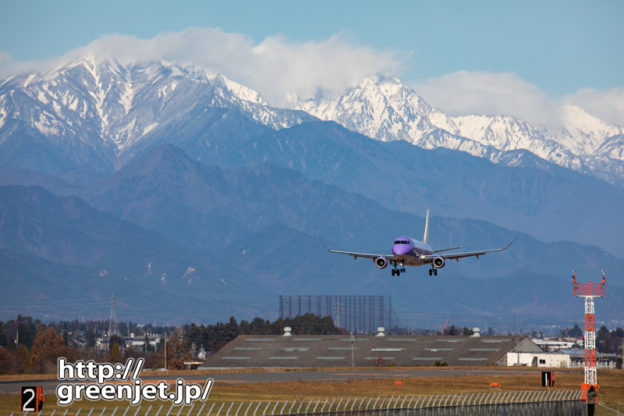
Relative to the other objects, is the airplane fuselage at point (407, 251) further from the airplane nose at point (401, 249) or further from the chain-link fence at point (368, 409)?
the chain-link fence at point (368, 409)

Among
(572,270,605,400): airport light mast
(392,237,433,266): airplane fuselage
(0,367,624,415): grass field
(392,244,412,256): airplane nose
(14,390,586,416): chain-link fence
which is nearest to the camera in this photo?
(14,390,586,416): chain-link fence

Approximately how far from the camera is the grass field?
116875 millimetres

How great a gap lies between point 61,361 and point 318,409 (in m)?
25.4

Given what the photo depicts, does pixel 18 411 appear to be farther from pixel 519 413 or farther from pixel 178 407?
pixel 519 413

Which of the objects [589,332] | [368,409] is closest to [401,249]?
[589,332]

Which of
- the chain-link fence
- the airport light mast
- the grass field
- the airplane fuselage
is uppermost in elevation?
the airplane fuselage

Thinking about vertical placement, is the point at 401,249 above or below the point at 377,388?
above

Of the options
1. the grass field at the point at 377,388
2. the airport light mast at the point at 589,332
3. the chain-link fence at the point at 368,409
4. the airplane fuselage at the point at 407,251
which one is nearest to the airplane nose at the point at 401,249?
the airplane fuselage at the point at 407,251

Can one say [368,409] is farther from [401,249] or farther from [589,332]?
[589,332]

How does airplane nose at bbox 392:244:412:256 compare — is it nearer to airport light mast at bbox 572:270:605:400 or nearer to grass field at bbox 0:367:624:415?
grass field at bbox 0:367:624:415

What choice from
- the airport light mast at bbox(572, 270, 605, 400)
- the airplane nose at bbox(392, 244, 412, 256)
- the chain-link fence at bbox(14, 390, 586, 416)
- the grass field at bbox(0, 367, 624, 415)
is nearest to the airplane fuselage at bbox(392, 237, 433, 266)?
the airplane nose at bbox(392, 244, 412, 256)

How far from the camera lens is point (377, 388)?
142750mm

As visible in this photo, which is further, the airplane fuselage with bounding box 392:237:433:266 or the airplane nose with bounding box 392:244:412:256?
the airplane fuselage with bounding box 392:237:433:266

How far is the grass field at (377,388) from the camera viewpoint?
117m
